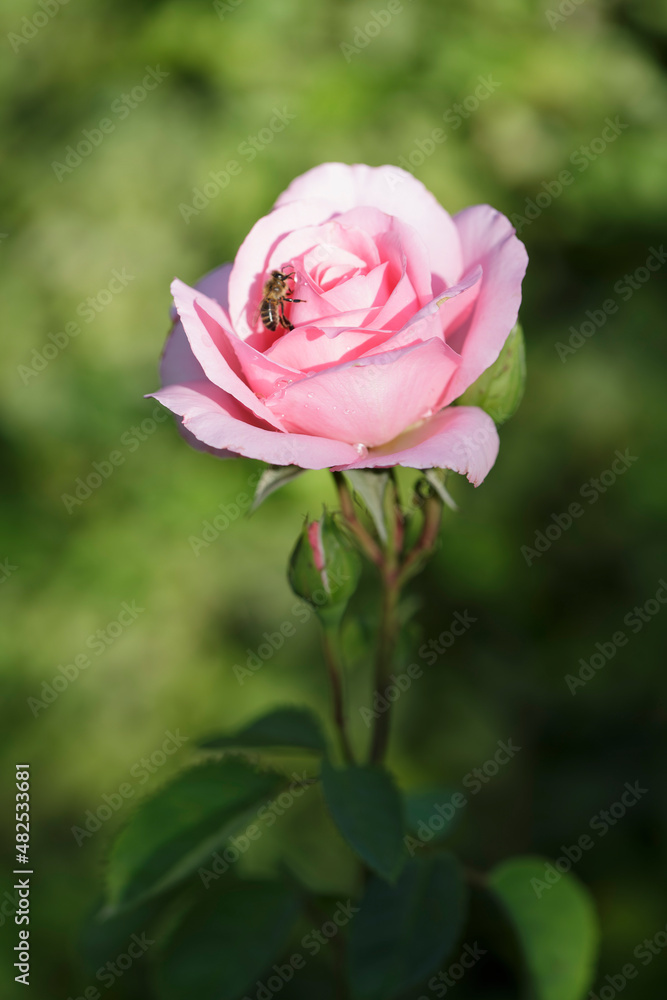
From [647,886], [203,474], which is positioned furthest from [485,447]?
[647,886]

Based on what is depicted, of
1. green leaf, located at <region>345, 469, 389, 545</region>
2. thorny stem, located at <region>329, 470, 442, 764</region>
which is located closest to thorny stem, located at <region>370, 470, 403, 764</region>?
thorny stem, located at <region>329, 470, 442, 764</region>

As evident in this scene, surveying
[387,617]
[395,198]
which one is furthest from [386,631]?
[395,198]

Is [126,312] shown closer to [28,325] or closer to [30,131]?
[28,325]

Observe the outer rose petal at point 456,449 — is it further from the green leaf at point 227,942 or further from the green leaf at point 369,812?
the green leaf at point 227,942

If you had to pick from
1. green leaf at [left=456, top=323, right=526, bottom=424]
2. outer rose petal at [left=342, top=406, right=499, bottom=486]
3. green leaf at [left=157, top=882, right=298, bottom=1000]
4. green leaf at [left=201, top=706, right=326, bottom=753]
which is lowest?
green leaf at [left=157, top=882, right=298, bottom=1000]

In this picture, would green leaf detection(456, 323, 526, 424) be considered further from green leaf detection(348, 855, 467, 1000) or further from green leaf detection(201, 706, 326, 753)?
green leaf detection(348, 855, 467, 1000)

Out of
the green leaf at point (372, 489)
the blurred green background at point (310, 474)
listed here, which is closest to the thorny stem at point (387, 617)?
the green leaf at point (372, 489)

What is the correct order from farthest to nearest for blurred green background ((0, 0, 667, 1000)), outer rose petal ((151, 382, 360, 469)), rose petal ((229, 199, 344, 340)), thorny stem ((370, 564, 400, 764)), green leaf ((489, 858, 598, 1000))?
1. blurred green background ((0, 0, 667, 1000))
2. green leaf ((489, 858, 598, 1000))
3. thorny stem ((370, 564, 400, 764))
4. rose petal ((229, 199, 344, 340))
5. outer rose petal ((151, 382, 360, 469))
